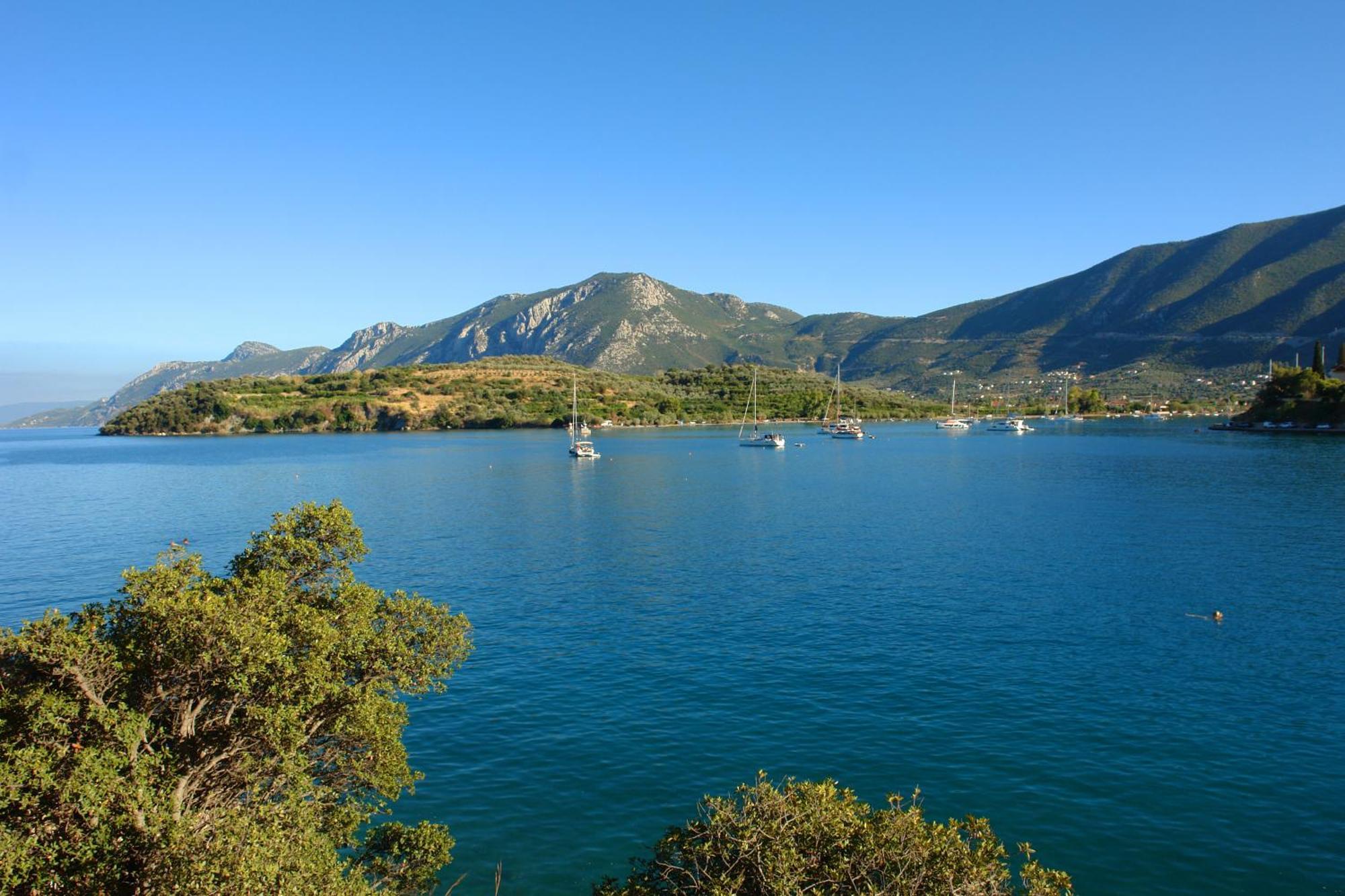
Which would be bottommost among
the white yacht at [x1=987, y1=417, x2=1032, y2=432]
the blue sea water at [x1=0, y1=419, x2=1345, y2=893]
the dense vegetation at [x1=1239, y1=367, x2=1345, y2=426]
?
the blue sea water at [x1=0, y1=419, x2=1345, y2=893]

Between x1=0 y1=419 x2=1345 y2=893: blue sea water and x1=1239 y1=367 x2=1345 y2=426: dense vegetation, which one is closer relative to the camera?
x1=0 y1=419 x2=1345 y2=893: blue sea water

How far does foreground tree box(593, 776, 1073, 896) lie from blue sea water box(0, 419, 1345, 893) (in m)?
6.73

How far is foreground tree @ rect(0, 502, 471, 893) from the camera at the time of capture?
955 cm

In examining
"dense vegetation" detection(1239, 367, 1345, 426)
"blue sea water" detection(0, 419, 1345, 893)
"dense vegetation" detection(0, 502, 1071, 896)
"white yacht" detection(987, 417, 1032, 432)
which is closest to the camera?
"dense vegetation" detection(0, 502, 1071, 896)

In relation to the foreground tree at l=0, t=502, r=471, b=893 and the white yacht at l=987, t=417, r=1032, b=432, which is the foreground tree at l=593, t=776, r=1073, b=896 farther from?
the white yacht at l=987, t=417, r=1032, b=432

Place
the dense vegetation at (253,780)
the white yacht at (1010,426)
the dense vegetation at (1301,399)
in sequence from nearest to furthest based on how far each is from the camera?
the dense vegetation at (253,780) → the dense vegetation at (1301,399) → the white yacht at (1010,426)

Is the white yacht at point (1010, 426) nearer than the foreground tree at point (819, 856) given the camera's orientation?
No

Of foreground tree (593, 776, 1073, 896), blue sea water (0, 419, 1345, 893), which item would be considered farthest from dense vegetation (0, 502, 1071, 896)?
blue sea water (0, 419, 1345, 893)

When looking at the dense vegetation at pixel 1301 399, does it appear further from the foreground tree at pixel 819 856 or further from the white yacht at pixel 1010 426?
the foreground tree at pixel 819 856

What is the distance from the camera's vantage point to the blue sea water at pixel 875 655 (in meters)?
17.7

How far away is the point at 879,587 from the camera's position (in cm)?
3744

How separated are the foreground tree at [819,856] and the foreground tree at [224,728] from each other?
16.5 ft

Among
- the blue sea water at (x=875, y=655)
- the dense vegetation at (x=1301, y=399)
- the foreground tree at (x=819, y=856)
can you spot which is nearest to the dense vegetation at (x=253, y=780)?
the foreground tree at (x=819, y=856)

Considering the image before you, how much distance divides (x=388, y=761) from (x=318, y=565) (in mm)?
3925
